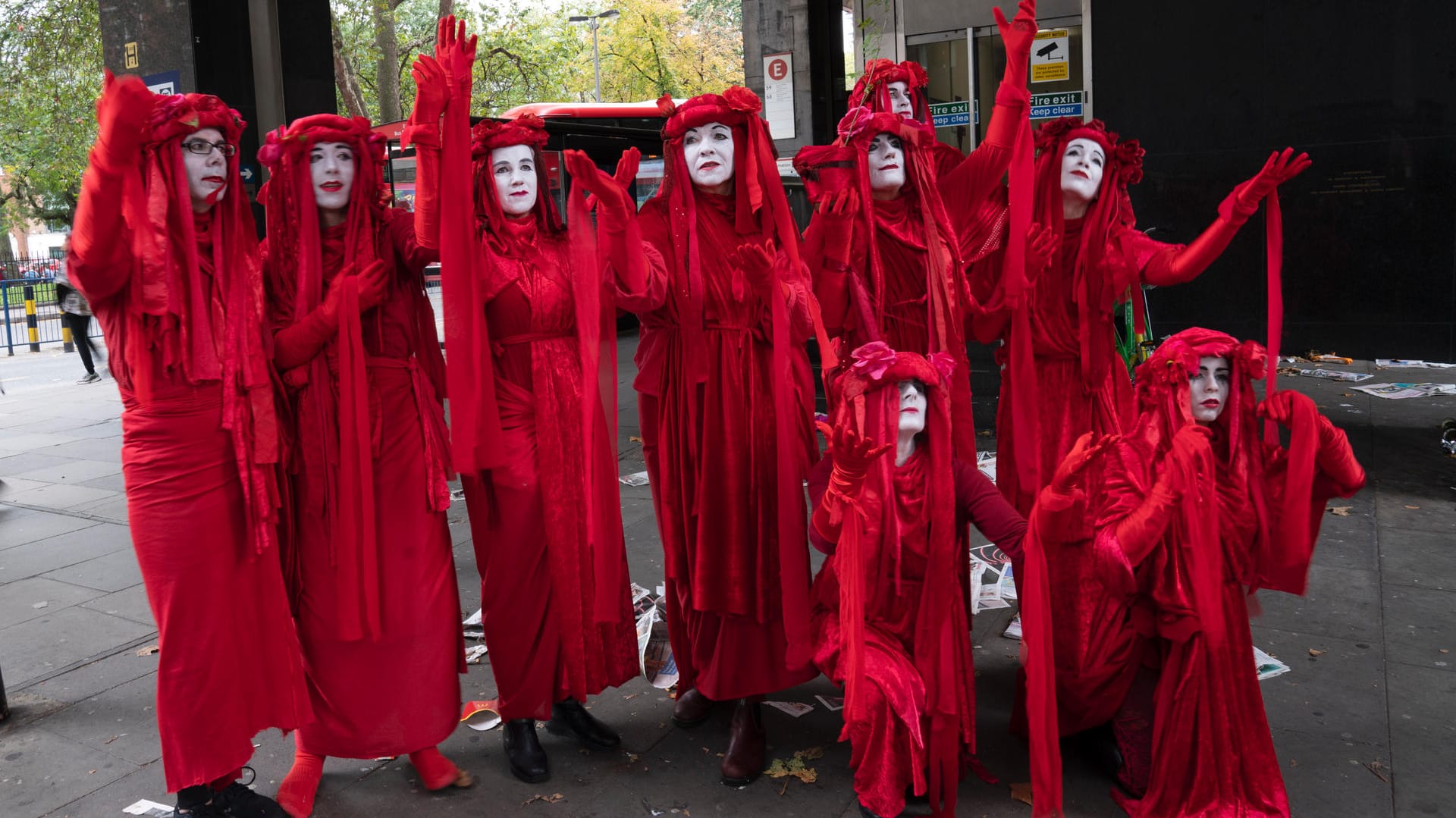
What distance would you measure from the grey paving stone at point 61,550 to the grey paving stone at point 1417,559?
603 centimetres

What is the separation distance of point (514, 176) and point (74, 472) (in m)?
6.19

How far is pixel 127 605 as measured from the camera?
488 cm

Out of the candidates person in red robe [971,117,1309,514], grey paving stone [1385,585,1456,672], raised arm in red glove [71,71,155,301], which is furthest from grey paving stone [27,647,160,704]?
grey paving stone [1385,585,1456,672]

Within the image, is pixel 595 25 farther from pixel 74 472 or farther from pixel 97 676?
pixel 97 676

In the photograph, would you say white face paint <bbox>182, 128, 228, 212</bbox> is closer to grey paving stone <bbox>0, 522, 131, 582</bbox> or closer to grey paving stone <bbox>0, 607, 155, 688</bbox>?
grey paving stone <bbox>0, 607, 155, 688</bbox>

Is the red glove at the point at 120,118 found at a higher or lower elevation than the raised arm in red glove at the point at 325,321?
higher

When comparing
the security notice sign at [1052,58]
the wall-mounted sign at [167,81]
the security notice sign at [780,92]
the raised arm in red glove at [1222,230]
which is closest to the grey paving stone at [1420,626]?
the raised arm in red glove at [1222,230]

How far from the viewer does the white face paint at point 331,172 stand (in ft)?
9.84

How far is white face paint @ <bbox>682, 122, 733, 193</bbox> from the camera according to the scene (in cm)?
317

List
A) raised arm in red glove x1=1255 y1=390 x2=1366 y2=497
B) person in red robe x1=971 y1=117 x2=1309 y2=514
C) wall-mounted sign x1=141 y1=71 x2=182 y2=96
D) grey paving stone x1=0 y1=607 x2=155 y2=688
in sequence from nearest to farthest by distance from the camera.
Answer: raised arm in red glove x1=1255 y1=390 x2=1366 y2=497 < person in red robe x1=971 y1=117 x2=1309 y2=514 < grey paving stone x1=0 y1=607 x2=155 y2=688 < wall-mounted sign x1=141 y1=71 x2=182 y2=96

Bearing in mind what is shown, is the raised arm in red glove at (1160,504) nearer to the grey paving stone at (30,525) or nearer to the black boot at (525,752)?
the black boot at (525,752)

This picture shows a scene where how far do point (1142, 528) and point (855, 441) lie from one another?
76 cm

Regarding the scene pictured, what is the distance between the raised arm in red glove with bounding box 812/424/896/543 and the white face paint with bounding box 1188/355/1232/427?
0.81 m

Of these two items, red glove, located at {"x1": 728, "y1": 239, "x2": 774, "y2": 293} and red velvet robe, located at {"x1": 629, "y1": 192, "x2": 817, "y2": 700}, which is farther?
red velvet robe, located at {"x1": 629, "y1": 192, "x2": 817, "y2": 700}
